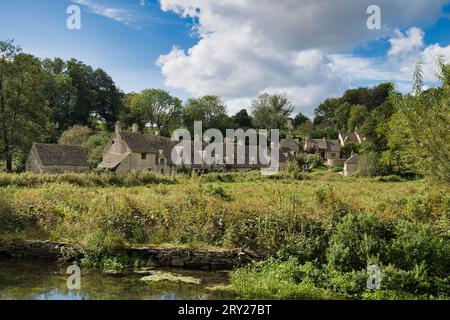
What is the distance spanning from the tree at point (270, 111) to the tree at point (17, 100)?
62.4m

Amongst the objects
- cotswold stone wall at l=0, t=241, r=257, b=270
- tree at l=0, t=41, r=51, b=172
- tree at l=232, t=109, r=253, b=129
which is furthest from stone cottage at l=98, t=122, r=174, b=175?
tree at l=232, t=109, r=253, b=129

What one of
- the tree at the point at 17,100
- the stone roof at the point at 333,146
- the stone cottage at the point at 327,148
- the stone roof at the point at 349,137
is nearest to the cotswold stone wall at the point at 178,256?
the tree at the point at 17,100

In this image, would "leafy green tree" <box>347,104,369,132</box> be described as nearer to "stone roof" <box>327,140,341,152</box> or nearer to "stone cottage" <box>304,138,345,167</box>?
"stone cottage" <box>304,138,345,167</box>

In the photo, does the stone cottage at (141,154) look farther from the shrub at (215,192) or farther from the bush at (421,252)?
the bush at (421,252)

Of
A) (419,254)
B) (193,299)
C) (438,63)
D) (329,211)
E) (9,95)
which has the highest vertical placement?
(9,95)

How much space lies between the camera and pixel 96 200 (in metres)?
17.4

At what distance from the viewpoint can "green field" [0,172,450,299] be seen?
1135cm

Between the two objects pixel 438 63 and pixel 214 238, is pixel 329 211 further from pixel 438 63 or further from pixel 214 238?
pixel 438 63

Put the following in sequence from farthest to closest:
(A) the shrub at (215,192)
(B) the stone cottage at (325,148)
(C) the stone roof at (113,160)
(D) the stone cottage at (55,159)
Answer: (B) the stone cottage at (325,148)
(C) the stone roof at (113,160)
(D) the stone cottage at (55,159)
(A) the shrub at (215,192)

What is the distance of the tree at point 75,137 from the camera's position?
62.8 m

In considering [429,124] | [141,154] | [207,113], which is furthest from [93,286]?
[207,113]

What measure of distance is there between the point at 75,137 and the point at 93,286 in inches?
2192
